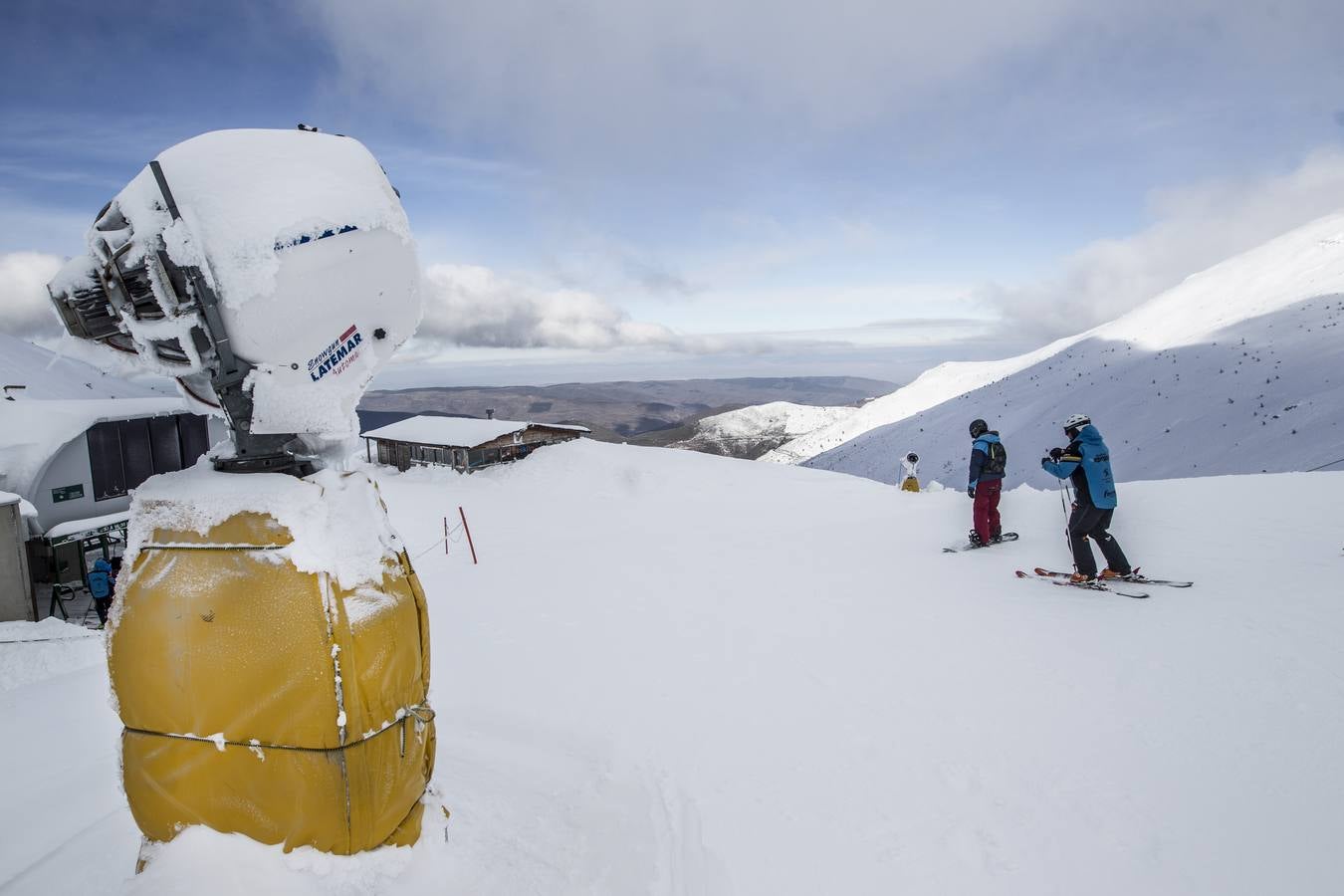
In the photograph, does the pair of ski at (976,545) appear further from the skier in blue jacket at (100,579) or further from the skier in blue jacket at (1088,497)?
the skier in blue jacket at (100,579)

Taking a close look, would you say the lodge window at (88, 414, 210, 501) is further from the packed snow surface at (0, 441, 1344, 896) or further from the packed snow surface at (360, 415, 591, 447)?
the packed snow surface at (360, 415, 591, 447)

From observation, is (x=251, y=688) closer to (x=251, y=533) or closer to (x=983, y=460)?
(x=251, y=533)

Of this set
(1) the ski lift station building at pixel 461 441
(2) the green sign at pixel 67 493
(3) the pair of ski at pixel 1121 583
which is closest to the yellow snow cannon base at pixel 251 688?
(3) the pair of ski at pixel 1121 583

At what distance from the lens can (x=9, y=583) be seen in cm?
970

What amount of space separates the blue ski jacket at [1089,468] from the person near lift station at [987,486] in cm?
221

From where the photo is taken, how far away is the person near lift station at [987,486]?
31.7 ft

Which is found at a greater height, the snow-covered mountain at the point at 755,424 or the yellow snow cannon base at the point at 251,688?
the yellow snow cannon base at the point at 251,688

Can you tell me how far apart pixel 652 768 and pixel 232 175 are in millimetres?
3761

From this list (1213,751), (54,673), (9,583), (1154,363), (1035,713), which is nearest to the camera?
(1213,751)

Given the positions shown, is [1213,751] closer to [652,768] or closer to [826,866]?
[826,866]

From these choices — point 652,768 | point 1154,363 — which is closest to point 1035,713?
point 652,768

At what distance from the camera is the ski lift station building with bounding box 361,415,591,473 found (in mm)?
29516

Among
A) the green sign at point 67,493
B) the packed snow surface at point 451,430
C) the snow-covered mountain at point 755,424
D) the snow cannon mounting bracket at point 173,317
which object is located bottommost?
the snow-covered mountain at point 755,424

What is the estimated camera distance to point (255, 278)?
1829mm
